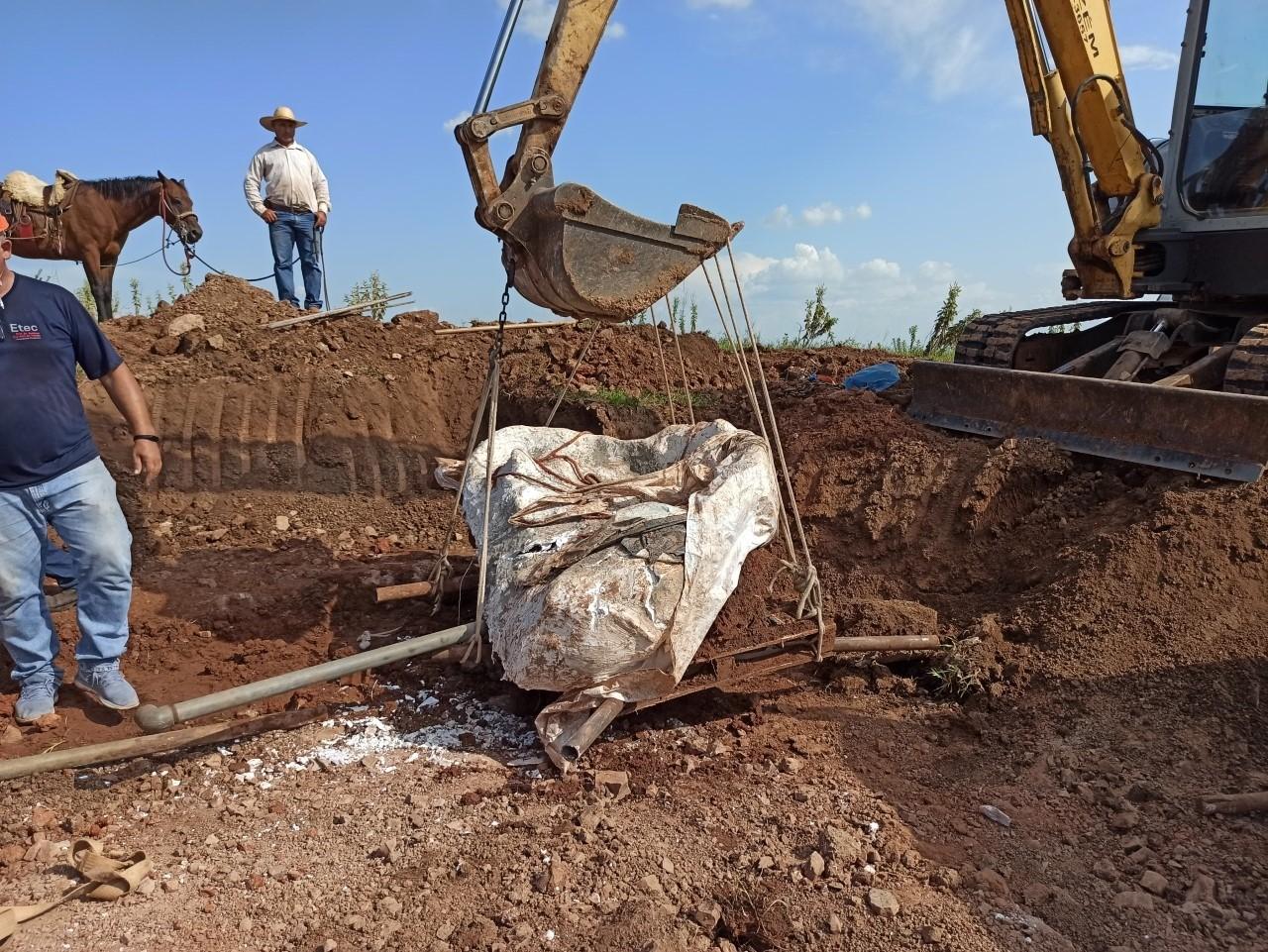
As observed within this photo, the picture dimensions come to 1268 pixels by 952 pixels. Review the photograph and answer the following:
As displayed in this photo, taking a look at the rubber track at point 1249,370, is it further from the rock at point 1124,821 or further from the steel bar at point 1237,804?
the rock at point 1124,821

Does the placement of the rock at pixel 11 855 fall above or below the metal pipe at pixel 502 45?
below

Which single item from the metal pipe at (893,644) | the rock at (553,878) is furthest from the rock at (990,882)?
the rock at (553,878)

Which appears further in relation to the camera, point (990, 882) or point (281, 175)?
point (281, 175)

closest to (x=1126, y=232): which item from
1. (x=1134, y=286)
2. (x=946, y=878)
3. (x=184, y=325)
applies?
(x=1134, y=286)

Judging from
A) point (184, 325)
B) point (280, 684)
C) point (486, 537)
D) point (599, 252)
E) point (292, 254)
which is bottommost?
point (280, 684)

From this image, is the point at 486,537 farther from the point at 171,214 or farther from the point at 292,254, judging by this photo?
the point at 171,214

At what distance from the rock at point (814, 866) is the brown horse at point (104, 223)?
9.10 meters

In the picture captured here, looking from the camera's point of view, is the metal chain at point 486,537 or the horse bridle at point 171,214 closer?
the metal chain at point 486,537

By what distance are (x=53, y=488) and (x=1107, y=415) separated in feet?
16.2

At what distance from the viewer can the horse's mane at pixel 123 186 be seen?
9164 mm

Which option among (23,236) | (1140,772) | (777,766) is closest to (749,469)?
(777,766)

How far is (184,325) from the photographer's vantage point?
7.90 meters

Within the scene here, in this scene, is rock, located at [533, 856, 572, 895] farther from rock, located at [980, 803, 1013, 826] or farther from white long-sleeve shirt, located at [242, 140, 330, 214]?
white long-sleeve shirt, located at [242, 140, 330, 214]

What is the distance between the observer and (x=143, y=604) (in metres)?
4.63
